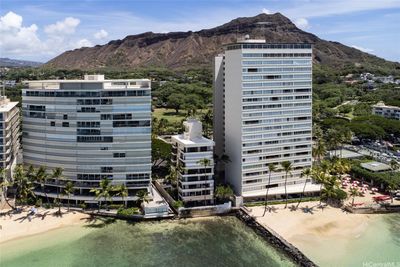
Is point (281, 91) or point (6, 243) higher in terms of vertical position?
point (281, 91)

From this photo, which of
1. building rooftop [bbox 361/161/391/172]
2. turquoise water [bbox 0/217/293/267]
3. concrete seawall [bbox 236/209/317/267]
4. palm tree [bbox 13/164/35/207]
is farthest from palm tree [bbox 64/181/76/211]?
building rooftop [bbox 361/161/391/172]

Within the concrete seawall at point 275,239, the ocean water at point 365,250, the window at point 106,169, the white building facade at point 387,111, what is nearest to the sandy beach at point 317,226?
the ocean water at point 365,250

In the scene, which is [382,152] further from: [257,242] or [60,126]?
[60,126]

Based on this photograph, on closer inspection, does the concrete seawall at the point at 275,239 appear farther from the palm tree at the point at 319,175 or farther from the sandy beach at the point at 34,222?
the sandy beach at the point at 34,222

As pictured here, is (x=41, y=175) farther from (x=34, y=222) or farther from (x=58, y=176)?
(x=34, y=222)

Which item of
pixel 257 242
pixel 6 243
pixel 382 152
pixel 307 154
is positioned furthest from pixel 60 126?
pixel 382 152

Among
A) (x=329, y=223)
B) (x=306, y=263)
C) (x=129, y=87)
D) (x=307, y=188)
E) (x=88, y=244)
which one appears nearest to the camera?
(x=306, y=263)
